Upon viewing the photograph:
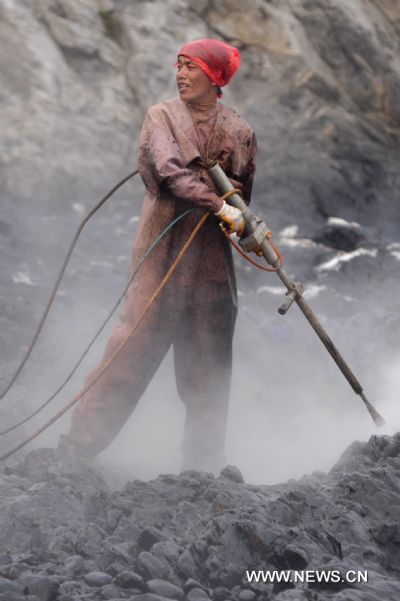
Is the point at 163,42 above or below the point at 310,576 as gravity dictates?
above

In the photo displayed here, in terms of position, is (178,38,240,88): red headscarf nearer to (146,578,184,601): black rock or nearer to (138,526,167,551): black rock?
(138,526,167,551): black rock

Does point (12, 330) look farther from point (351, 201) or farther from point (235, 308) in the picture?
point (351, 201)

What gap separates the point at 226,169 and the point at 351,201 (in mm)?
4907

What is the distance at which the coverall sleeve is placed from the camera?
12.6ft

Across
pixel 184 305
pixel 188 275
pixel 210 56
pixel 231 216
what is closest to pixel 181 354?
pixel 184 305

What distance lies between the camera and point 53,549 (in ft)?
10.4

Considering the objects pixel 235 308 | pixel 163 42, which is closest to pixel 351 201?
pixel 163 42

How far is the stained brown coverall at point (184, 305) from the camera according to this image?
407cm

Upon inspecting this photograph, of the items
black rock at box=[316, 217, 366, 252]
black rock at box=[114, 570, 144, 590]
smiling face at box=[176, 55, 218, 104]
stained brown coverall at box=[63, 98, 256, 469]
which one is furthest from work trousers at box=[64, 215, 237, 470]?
black rock at box=[316, 217, 366, 252]

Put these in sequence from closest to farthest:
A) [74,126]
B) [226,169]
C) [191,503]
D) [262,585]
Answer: [262,585]
[191,503]
[226,169]
[74,126]

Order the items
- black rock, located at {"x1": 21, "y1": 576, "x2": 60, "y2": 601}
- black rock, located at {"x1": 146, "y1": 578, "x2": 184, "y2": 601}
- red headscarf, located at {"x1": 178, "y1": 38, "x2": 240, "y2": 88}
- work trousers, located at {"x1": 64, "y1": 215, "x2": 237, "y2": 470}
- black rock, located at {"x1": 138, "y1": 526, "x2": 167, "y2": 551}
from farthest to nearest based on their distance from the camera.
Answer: work trousers, located at {"x1": 64, "y1": 215, "x2": 237, "y2": 470} < red headscarf, located at {"x1": 178, "y1": 38, "x2": 240, "y2": 88} < black rock, located at {"x1": 138, "y1": 526, "x2": 167, "y2": 551} < black rock, located at {"x1": 146, "y1": 578, "x2": 184, "y2": 601} < black rock, located at {"x1": 21, "y1": 576, "x2": 60, "y2": 601}

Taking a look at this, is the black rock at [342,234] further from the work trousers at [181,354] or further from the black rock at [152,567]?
the black rock at [152,567]

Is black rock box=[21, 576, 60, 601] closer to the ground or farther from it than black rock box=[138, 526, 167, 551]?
closer to the ground

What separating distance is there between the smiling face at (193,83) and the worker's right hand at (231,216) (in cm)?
58
